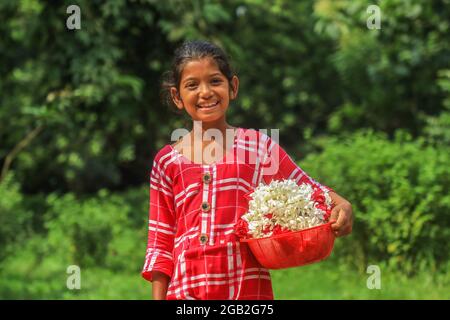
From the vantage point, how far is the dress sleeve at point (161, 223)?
2.85 m

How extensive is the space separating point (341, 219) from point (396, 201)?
14.5ft

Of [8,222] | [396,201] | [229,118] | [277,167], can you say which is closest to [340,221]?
[277,167]

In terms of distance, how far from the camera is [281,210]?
2.70 m

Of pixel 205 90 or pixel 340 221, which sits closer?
pixel 340 221

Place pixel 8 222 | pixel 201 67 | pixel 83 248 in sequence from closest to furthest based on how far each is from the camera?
pixel 201 67 → pixel 8 222 → pixel 83 248

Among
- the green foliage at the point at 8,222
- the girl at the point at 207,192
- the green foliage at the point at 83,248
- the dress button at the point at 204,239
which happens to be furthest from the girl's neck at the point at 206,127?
the green foliage at the point at 8,222

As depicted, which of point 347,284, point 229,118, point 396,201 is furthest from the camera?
point 229,118

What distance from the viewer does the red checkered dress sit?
2.73 m

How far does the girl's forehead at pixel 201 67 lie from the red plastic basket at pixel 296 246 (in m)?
0.61

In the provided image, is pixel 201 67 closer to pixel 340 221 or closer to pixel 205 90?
pixel 205 90

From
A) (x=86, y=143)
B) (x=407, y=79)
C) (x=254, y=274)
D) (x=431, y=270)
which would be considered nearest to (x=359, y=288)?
(x=431, y=270)

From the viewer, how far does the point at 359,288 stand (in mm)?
Result: 6816

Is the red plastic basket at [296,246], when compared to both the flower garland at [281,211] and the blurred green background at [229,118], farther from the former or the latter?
the blurred green background at [229,118]

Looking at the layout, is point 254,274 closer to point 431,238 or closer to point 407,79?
point 431,238
